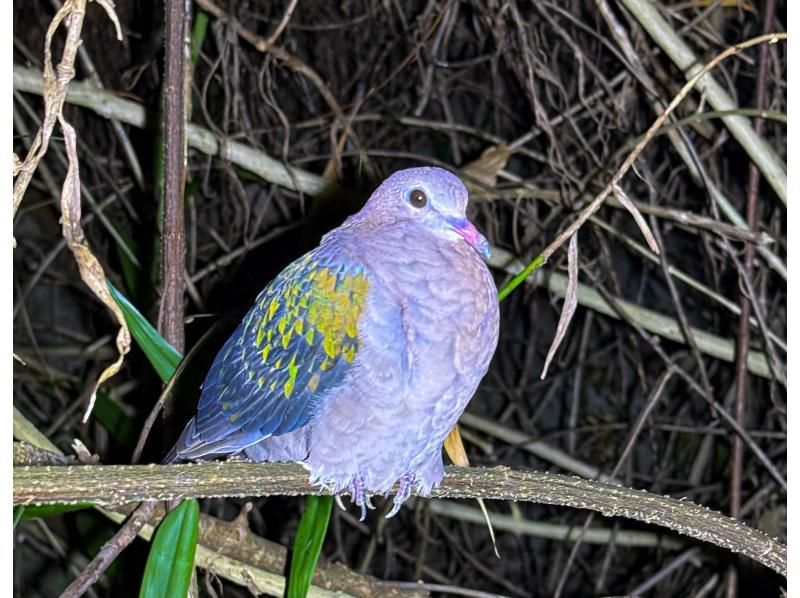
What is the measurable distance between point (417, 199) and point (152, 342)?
1.52ft

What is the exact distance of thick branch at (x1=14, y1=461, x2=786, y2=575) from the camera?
987 mm

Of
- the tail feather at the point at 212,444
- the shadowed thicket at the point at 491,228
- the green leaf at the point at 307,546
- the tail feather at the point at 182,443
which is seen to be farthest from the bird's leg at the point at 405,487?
the shadowed thicket at the point at 491,228

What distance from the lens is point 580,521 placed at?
10.2 ft

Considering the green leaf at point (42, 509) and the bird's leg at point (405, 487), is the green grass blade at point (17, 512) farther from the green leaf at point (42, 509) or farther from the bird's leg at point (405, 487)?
the bird's leg at point (405, 487)

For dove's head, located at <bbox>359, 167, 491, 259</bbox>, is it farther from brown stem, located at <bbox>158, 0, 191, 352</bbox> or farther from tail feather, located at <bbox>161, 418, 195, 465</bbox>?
tail feather, located at <bbox>161, 418, 195, 465</bbox>

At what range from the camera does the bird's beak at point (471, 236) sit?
49.3 inches

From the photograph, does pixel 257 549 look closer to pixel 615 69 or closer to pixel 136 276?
pixel 136 276

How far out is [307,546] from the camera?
4.47 feet

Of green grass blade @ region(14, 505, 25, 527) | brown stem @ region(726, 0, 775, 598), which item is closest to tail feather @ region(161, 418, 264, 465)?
green grass blade @ region(14, 505, 25, 527)

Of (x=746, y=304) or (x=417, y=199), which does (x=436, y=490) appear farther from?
(x=746, y=304)

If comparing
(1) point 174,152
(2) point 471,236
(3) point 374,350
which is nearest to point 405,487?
(3) point 374,350

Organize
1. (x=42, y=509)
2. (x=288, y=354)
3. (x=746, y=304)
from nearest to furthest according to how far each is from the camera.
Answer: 1. (x=42, y=509)
2. (x=288, y=354)
3. (x=746, y=304)

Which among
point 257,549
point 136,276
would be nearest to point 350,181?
point 136,276

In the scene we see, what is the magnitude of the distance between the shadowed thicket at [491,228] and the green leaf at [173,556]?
34 cm
